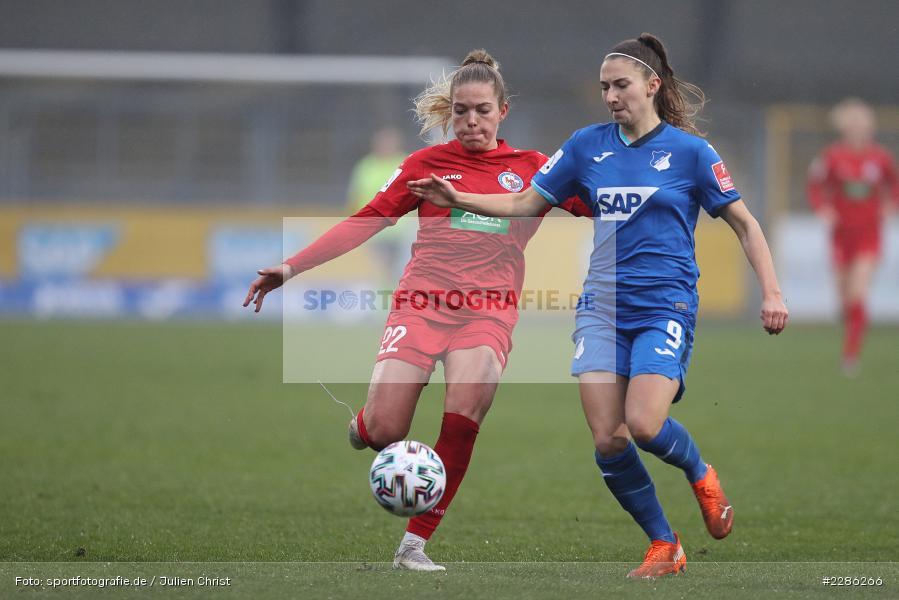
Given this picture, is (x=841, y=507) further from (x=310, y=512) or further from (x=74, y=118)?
(x=74, y=118)

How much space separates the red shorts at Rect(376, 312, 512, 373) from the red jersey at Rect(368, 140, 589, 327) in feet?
0.13

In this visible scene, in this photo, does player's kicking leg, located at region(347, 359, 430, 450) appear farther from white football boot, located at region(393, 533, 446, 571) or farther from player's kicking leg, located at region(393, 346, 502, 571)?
white football boot, located at region(393, 533, 446, 571)

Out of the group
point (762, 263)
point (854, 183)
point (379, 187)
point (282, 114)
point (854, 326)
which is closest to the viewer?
point (762, 263)

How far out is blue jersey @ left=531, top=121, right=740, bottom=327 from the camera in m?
4.85

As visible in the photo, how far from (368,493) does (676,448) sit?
2678mm

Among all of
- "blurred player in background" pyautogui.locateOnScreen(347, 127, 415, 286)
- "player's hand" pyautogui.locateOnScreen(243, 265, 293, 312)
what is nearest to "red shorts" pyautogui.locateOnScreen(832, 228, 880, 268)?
"blurred player in background" pyautogui.locateOnScreen(347, 127, 415, 286)

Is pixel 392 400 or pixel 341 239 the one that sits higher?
pixel 341 239

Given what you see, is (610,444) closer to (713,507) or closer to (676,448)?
(676,448)

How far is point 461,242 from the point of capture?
531cm

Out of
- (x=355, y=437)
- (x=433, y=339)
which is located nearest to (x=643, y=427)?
(x=433, y=339)

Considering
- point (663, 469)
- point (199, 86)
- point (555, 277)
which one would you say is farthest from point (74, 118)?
point (663, 469)

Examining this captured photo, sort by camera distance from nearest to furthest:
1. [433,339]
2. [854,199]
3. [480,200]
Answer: [480,200], [433,339], [854,199]

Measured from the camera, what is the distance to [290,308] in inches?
806

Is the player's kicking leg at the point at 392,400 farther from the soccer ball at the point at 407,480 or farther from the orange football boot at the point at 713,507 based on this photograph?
the orange football boot at the point at 713,507
